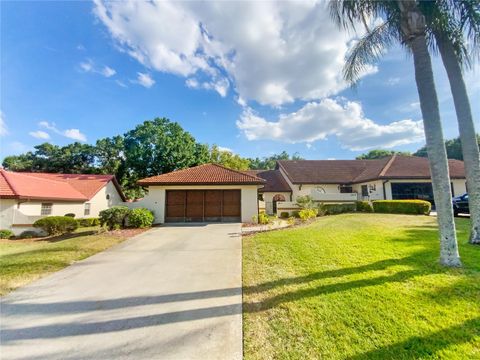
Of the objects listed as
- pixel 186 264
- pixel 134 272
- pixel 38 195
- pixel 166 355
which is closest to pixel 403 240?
pixel 186 264

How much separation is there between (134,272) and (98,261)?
2071mm

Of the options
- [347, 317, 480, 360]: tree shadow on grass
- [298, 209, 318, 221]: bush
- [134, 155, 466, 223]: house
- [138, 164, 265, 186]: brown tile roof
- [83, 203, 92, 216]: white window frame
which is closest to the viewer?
[347, 317, 480, 360]: tree shadow on grass

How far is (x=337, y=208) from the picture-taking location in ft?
59.9

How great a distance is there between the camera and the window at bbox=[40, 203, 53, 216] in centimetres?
1742

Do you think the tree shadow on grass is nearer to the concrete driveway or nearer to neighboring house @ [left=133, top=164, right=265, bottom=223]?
the concrete driveway

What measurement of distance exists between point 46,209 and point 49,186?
286 centimetres

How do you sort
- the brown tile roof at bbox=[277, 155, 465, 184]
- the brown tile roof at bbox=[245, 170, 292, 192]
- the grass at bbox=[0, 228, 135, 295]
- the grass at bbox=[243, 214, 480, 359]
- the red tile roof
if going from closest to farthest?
the grass at bbox=[243, 214, 480, 359] → the grass at bbox=[0, 228, 135, 295] → the red tile roof → the brown tile roof at bbox=[277, 155, 465, 184] → the brown tile roof at bbox=[245, 170, 292, 192]

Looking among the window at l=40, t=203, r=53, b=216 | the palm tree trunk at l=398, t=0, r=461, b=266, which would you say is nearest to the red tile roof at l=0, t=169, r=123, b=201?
the window at l=40, t=203, r=53, b=216

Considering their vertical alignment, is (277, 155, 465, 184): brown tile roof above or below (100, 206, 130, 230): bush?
above

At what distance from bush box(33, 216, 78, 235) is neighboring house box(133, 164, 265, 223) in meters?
4.96

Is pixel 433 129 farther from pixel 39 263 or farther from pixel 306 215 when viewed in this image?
pixel 39 263

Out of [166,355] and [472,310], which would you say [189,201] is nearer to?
[166,355]

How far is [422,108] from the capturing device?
5758mm

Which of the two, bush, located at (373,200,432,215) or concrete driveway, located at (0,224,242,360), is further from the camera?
bush, located at (373,200,432,215)
